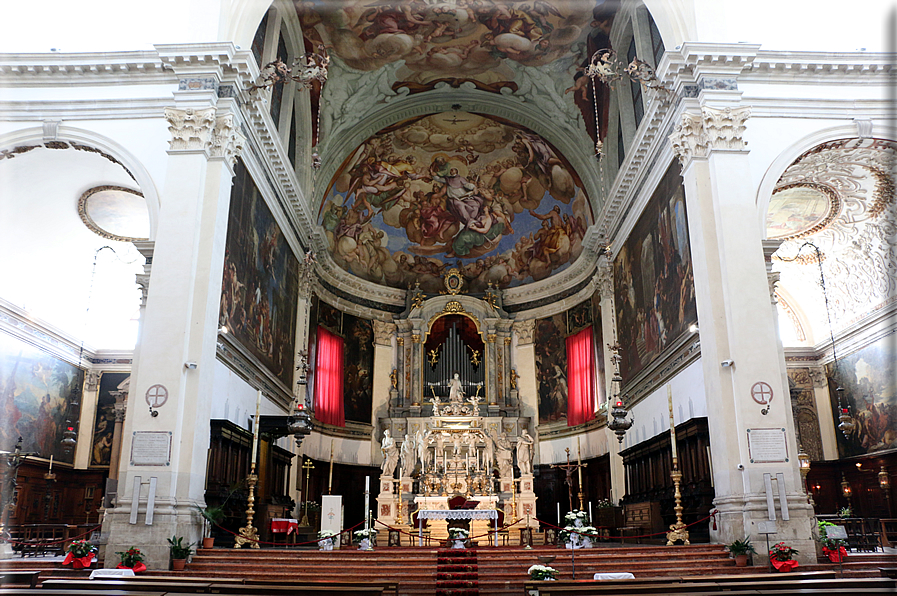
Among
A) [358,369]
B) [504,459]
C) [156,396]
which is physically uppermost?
[358,369]

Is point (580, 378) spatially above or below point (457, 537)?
above

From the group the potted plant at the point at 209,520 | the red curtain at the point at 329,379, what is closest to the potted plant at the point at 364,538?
the potted plant at the point at 209,520

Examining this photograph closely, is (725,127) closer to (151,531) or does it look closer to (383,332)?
(151,531)

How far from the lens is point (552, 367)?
85.4 feet

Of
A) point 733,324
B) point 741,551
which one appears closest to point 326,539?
point 741,551

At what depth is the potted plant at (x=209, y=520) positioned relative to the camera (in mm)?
12062

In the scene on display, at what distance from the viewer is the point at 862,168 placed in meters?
16.5

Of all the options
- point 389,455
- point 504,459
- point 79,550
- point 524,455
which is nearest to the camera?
point 79,550

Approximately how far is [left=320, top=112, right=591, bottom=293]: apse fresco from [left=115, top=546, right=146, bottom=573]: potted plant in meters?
15.5

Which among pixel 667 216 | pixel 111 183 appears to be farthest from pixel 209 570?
pixel 667 216

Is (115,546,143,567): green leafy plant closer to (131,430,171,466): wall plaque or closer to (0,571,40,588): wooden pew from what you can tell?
(131,430,171,466): wall plaque

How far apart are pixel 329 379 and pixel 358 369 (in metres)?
2.07

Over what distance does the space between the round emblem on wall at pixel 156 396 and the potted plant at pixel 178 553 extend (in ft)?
7.54

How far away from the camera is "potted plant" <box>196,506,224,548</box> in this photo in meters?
12.1
